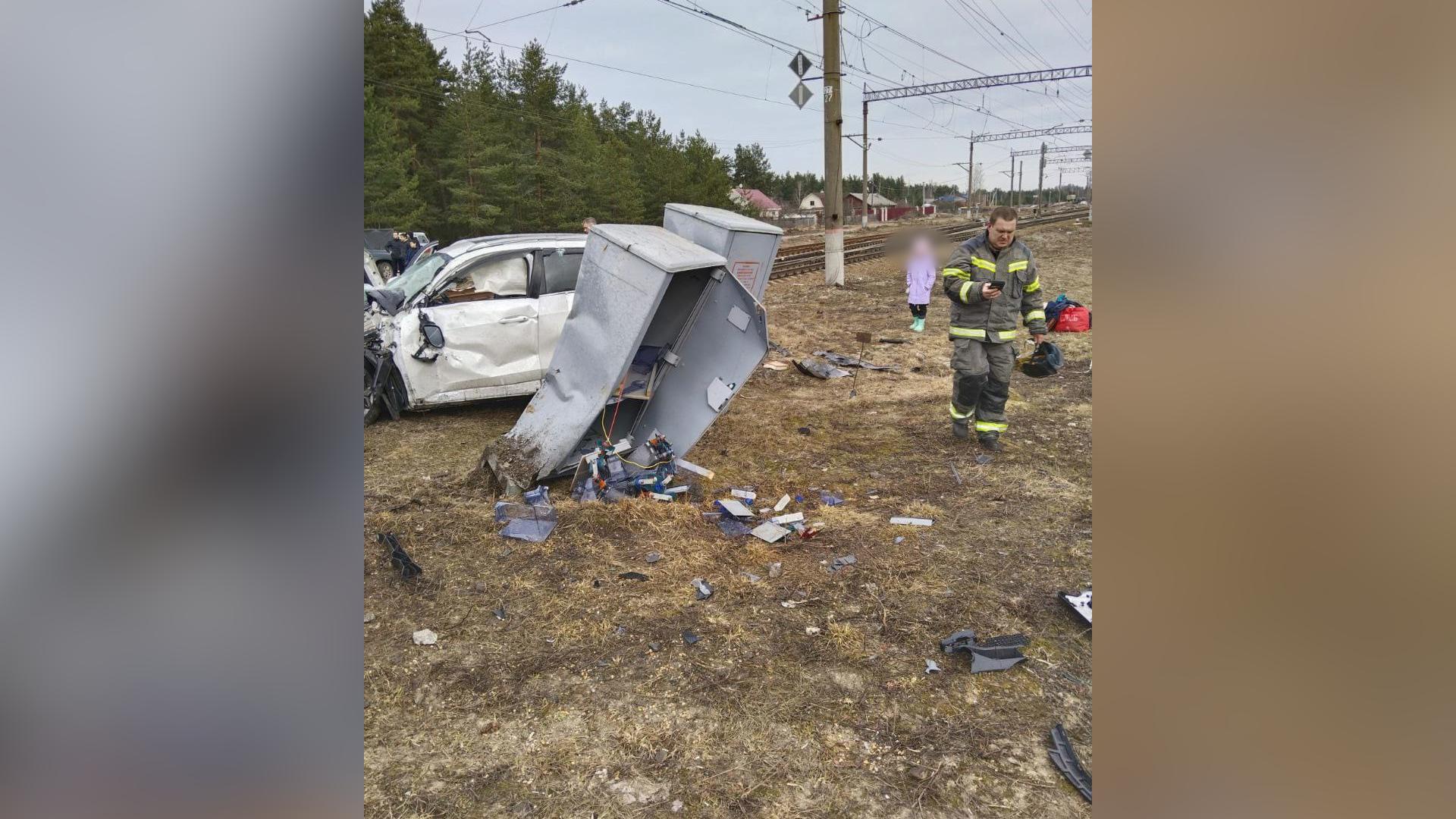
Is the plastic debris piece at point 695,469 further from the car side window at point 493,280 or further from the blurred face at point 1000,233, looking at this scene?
the blurred face at point 1000,233

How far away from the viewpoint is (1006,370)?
5980mm

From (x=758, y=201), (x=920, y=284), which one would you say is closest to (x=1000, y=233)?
(x=920, y=284)

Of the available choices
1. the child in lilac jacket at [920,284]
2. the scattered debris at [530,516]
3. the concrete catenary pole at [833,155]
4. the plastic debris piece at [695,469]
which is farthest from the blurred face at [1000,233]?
the concrete catenary pole at [833,155]

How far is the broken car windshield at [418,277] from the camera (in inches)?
262

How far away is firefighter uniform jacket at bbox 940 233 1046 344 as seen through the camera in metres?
5.85

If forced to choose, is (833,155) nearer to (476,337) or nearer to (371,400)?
(476,337)

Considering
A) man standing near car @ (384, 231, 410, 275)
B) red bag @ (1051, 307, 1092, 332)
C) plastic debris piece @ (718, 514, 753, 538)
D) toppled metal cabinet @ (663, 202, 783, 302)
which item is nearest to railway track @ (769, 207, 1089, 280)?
man standing near car @ (384, 231, 410, 275)

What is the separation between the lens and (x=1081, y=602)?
12.5 feet

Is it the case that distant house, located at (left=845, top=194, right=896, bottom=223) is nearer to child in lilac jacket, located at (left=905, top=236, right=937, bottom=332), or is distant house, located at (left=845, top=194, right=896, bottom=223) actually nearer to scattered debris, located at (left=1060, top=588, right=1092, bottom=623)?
child in lilac jacket, located at (left=905, top=236, right=937, bottom=332)

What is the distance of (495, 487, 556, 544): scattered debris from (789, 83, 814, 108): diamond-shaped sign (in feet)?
40.9
